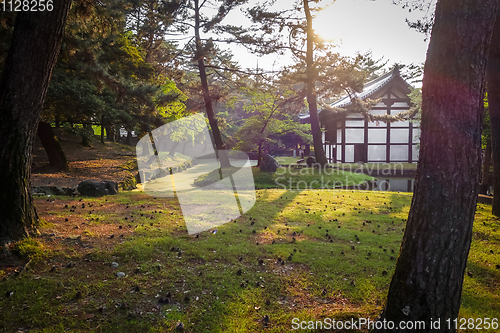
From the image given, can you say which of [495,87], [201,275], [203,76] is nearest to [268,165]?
[203,76]

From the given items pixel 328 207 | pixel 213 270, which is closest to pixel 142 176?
pixel 328 207

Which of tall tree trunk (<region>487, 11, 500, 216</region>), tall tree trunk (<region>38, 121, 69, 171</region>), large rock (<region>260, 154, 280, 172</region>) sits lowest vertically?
large rock (<region>260, 154, 280, 172</region>)

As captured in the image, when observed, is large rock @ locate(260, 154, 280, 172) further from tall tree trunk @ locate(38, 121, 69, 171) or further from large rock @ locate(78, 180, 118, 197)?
tall tree trunk @ locate(38, 121, 69, 171)

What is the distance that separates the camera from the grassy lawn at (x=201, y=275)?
267 centimetres

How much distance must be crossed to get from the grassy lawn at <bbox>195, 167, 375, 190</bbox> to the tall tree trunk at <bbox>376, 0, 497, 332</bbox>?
11.0 metres

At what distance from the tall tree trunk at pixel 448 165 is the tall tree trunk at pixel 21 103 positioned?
438 cm

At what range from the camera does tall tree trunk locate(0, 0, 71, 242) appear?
3672 millimetres

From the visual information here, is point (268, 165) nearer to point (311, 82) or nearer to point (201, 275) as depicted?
point (311, 82)

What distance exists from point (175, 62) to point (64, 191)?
928cm

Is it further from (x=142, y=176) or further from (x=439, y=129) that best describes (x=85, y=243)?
(x=142, y=176)

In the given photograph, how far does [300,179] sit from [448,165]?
12408 millimetres

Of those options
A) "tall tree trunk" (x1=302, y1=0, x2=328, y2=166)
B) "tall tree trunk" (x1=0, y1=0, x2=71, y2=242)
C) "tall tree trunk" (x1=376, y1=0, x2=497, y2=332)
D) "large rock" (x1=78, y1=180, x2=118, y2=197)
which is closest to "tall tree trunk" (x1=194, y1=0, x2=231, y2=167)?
"tall tree trunk" (x1=302, y1=0, x2=328, y2=166)

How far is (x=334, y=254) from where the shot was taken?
14.3 feet

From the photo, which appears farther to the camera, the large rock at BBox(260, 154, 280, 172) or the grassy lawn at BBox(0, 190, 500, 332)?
the large rock at BBox(260, 154, 280, 172)
